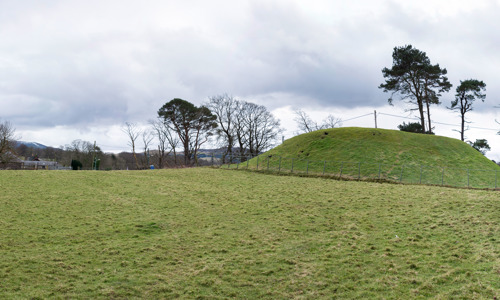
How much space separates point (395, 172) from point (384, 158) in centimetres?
480

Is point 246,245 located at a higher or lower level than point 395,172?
lower

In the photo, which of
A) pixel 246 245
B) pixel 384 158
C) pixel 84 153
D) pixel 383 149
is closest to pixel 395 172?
pixel 384 158

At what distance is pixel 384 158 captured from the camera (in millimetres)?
42938

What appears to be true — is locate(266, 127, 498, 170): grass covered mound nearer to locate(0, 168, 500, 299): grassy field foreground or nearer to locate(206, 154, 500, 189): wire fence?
locate(206, 154, 500, 189): wire fence

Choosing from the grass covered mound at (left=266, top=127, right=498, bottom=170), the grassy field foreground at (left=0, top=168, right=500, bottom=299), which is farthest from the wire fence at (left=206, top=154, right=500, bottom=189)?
the grassy field foreground at (left=0, top=168, right=500, bottom=299)

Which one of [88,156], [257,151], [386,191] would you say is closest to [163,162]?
[257,151]

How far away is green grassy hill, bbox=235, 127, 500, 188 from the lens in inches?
1501

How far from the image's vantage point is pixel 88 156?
10212 cm

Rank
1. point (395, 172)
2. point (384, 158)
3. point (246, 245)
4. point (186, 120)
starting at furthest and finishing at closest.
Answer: point (186, 120) → point (384, 158) → point (395, 172) → point (246, 245)

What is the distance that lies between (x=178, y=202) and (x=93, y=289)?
13.0 meters

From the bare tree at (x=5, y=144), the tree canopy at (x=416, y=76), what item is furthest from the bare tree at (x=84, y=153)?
the tree canopy at (x=416, y=76)

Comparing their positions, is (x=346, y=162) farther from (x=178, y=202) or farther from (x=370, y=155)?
(x=178, y=202)

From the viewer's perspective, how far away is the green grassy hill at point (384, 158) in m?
38.1

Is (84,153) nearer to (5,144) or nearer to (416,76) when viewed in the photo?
(5,144)
